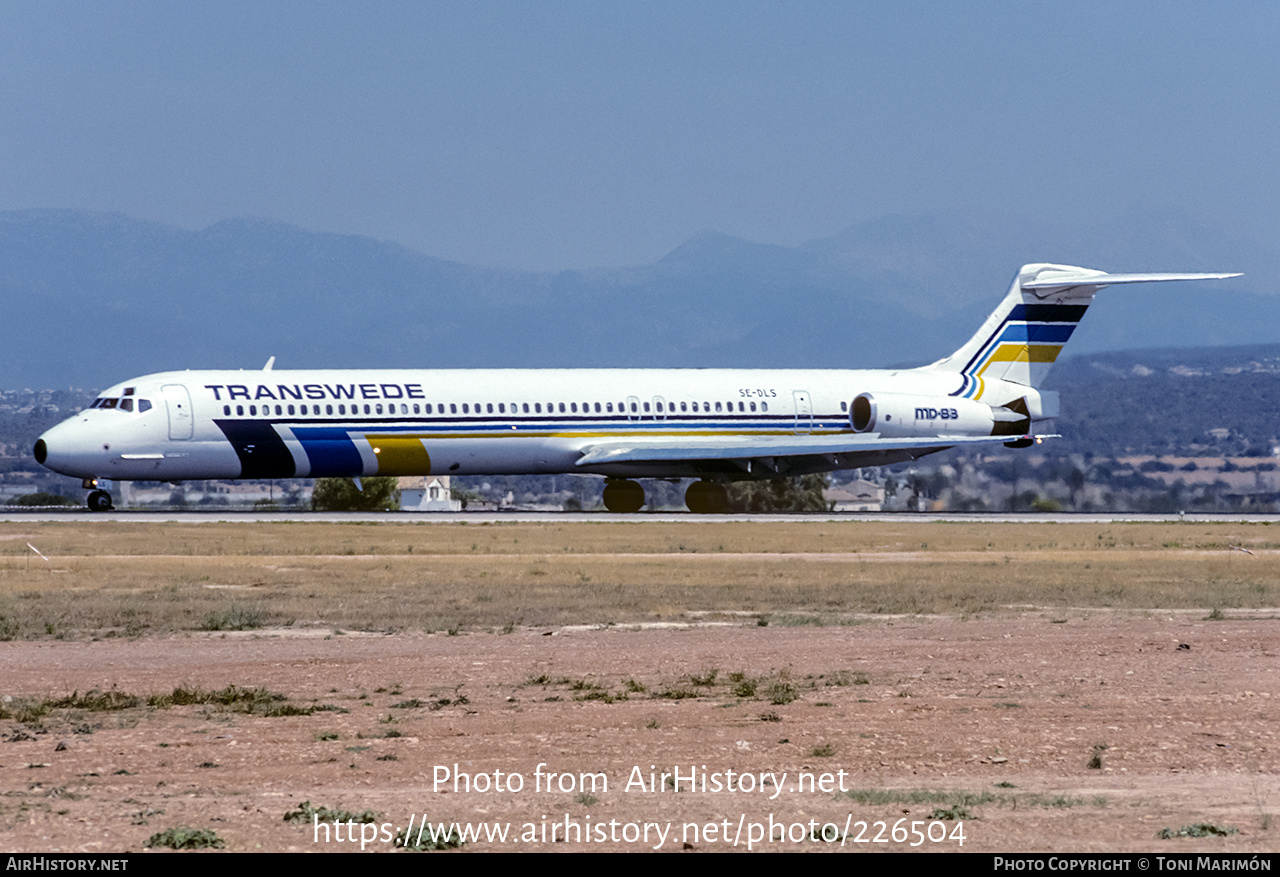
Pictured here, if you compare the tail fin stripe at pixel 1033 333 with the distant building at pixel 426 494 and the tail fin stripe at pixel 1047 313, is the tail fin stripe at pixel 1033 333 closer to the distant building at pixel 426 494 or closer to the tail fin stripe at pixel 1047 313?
the tail fin stripe at pixel 1047 313

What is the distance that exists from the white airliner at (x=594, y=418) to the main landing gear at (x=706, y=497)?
0.05 metres

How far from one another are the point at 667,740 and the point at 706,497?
134 feet

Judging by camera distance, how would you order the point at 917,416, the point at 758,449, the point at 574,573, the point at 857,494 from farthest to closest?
1. the point at 857,494
2. the point at 917,416
3. the point at 758,449
4. the point at 574,573

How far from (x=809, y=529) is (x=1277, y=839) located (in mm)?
36412

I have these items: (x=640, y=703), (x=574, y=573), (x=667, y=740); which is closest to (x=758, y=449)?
(x=574, y=573)

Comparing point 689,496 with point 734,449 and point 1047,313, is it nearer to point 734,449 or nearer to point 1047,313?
point 734,449

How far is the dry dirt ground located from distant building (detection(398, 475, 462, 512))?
197 ft

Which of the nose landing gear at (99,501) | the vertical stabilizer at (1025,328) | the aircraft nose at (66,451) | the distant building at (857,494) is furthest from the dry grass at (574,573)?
the distant building at (857,494)

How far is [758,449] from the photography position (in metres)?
52.3

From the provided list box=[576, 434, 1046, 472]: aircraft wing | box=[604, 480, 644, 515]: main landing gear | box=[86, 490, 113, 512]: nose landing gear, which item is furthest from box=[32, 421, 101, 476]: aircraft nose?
box=[604, 480, 644, 515]: main landing gear

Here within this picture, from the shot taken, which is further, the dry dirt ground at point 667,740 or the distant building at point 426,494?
the distant building at point 426,494

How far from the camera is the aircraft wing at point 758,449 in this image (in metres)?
51.6

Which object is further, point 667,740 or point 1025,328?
point 1025,328

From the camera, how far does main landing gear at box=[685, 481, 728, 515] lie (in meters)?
55.6
